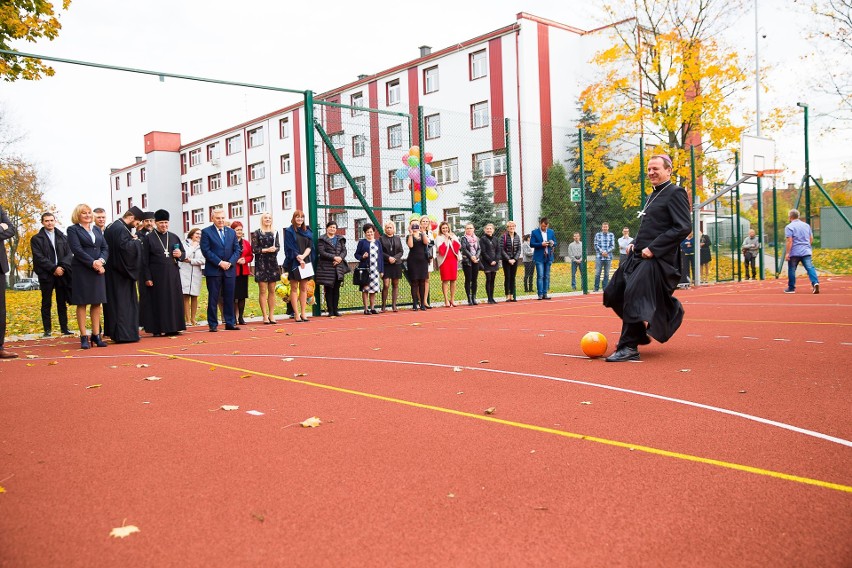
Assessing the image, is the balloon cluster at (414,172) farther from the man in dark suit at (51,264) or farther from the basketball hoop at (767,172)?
the basketball hoop at (767,172)

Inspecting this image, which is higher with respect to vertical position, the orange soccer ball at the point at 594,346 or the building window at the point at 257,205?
the building window at the point at 257,205

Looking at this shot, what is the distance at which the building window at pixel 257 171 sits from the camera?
55.1 m

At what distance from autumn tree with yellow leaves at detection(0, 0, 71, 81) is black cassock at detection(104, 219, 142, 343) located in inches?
261

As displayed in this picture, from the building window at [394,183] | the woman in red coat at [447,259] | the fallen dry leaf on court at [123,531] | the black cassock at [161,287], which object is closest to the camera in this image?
the fallen dry leaf on court at [123,531]

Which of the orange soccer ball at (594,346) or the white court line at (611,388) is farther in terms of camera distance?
the orange soccer ball at (594,346)

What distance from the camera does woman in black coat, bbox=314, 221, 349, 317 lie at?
15070 millimetres

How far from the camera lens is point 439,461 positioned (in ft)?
14.0

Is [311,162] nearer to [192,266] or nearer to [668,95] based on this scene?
[192,266]

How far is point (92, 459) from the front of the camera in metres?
4.50

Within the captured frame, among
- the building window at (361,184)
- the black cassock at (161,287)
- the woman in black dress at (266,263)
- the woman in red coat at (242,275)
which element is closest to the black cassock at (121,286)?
the black cassock at (161,287)

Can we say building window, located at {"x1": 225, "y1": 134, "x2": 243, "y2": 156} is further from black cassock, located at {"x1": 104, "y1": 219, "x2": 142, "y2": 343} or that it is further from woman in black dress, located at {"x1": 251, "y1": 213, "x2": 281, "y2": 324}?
black cassock, located at {"x1": 104, "y1": 219, "x2": 142, "y2": 343}

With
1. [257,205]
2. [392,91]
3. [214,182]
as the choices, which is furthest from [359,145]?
[214,182]

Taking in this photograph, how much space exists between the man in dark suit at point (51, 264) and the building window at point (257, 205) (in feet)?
140

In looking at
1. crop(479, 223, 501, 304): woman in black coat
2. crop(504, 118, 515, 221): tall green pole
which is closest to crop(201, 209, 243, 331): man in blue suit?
crop(479, 223, 501, 304): woman in black coat
